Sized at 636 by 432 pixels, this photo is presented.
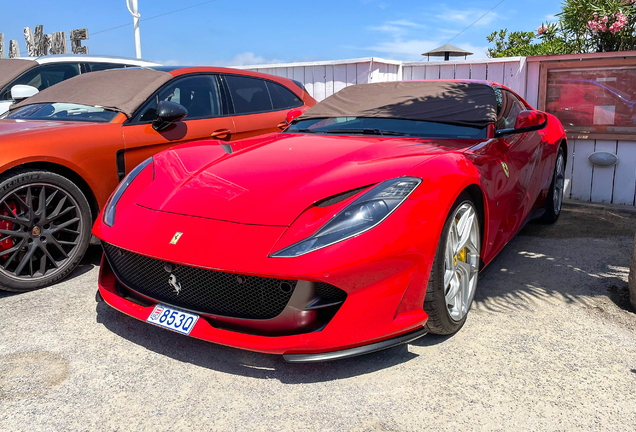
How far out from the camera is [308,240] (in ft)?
7.42

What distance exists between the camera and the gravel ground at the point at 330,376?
2154 millimetres

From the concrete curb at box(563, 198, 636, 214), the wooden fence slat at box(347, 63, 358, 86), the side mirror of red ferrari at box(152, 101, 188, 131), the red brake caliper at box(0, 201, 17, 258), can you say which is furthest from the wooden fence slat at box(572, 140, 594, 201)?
the red brake caliper at box(0, 201, 17, 258)

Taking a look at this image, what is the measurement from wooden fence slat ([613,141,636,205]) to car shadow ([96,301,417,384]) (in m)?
4.63

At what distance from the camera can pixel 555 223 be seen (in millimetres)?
5348

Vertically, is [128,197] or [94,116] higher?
[94,116]

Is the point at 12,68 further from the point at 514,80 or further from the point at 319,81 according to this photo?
the point at 514,80

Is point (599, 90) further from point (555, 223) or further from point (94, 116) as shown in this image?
Result: point (94, 116)

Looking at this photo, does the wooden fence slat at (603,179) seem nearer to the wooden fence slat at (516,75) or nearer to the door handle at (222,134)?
the wooden fence slat at (516,75)

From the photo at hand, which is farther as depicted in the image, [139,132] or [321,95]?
[321,95]

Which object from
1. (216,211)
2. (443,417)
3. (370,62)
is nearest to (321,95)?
(370,62)

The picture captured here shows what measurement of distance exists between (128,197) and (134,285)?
0.50 meters

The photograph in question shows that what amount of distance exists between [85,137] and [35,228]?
0.70m

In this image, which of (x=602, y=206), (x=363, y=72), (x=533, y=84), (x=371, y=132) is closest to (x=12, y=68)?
(x=363, y=72)

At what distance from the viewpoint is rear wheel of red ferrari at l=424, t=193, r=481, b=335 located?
8.28 feet
